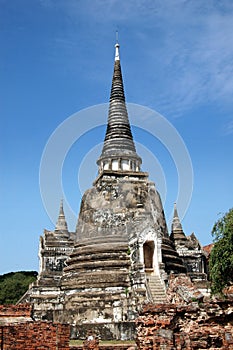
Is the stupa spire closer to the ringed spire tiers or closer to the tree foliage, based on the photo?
the ringed spire tiers

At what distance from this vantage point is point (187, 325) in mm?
10805

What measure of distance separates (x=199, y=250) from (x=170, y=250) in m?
5.36

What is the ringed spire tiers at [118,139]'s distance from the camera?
1076 inches

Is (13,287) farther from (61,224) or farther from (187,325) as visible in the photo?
(187,325)

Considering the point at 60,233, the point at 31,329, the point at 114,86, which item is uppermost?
the point at 114,86

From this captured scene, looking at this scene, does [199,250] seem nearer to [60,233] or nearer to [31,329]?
[60,233]

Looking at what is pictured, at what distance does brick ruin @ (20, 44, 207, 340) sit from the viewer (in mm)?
20672

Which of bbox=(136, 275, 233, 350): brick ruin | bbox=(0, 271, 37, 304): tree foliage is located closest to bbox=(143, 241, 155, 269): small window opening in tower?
bbox=(136, 275, 233, 350): brick ruin

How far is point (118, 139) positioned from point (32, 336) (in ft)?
62.5

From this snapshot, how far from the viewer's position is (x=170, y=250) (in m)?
24.4

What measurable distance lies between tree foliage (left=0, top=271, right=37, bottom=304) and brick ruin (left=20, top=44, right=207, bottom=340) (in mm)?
22972

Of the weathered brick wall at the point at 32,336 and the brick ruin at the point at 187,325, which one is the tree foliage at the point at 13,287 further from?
the brick ruin at the point at 187,325

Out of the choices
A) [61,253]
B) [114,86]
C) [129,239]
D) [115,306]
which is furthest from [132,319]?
[114,86]

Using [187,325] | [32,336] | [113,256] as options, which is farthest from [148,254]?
[32,336]
